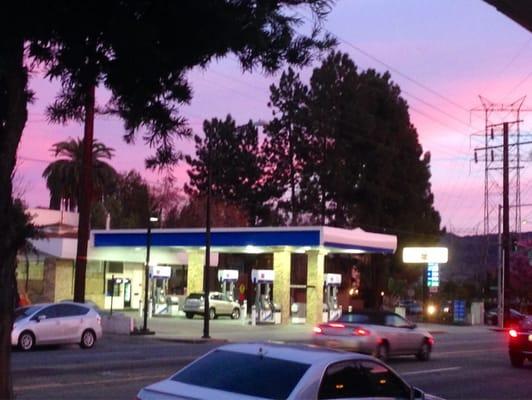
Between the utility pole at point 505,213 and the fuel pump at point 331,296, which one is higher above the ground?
the utility pole at point 505,213

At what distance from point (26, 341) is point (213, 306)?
83.0ft

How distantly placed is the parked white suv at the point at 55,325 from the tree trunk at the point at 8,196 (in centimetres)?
2038

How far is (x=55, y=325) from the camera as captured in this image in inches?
1053

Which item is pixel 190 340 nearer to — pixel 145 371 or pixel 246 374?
pixel 145 371

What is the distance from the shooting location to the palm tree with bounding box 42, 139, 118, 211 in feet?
212

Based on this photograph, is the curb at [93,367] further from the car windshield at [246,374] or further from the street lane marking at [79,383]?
the car windshield at [246,374]

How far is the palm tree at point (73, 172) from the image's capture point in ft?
212

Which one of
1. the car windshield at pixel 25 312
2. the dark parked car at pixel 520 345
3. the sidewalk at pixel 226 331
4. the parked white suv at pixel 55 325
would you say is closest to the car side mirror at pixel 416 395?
the dark parked car at pixel 520 345

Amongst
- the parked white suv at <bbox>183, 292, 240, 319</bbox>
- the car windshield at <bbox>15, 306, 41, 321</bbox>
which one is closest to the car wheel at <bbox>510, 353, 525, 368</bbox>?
the car windshield at <bbox>15, 306, 41, 321</bbox>

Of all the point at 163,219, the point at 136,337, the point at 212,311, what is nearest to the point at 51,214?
the point at 163,219

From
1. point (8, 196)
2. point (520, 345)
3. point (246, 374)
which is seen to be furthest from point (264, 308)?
point (8, 196)

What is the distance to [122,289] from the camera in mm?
55688

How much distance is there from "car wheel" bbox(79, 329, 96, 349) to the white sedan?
2026cm

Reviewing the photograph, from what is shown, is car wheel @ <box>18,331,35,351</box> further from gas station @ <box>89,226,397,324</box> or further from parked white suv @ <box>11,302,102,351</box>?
gas station @ <box>89,226,397,324</box>
